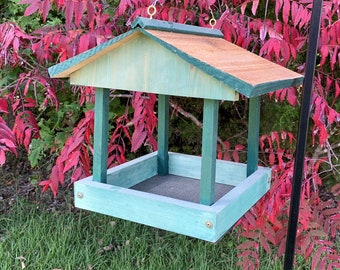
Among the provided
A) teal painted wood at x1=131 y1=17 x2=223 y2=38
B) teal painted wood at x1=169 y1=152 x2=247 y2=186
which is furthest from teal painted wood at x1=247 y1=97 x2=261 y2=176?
teal painted wood at x1=131 y1=17 x2=223 y2=38

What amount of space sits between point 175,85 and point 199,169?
0.60 m

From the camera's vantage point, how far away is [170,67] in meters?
1.13

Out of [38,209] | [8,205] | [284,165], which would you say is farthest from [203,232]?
[8,205]

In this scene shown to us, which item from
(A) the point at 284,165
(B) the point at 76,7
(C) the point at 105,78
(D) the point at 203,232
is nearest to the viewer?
(D) the point at 203,232

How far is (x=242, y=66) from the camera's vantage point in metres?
1.19

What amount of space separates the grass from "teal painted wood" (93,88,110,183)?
1.18 m

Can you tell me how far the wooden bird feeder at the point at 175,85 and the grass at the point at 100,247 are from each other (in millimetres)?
1131

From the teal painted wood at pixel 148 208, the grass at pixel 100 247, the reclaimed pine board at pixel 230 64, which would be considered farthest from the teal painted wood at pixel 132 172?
the grass at pixel 100 247

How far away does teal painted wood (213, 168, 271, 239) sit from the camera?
3.78 feet

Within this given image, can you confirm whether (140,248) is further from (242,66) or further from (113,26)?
(242,66)

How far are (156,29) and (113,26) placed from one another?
950 millimetres

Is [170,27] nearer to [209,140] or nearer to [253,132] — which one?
[209,140]

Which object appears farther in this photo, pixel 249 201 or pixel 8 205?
pixel 8 205

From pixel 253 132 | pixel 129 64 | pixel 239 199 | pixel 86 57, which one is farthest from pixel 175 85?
pixel 253 132
